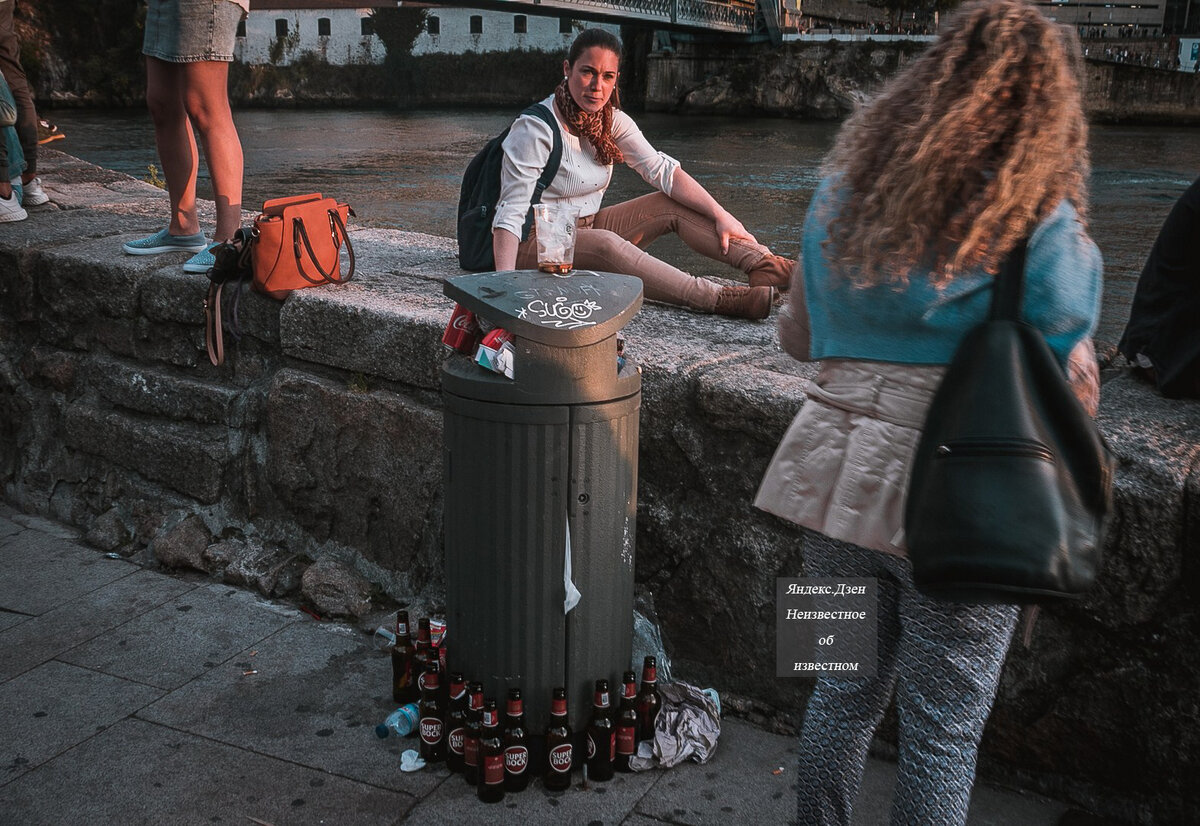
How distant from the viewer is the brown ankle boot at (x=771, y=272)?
12.4 feet

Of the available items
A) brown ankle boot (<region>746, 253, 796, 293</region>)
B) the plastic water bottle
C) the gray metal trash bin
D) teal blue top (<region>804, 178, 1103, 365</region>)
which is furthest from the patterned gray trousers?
brown ankle boot (<region>746, 253, 796, 293</region>)

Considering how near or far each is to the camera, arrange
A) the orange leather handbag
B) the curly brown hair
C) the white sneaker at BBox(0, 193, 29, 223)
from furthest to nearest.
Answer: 1. the white sneaker at BBox(0, 193, 29, 223)
2. the orange leather handbag
3. the curly brown hair

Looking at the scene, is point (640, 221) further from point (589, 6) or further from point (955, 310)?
point (589, 6)

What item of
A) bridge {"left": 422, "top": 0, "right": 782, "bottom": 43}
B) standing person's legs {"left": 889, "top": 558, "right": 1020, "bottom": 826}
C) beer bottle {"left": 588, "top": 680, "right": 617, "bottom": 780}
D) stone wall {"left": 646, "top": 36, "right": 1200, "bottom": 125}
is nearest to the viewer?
standing person's legs {"left": 889, "top": 558, "right": 1020, "bottom": 826}

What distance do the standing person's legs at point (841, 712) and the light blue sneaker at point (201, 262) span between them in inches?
102

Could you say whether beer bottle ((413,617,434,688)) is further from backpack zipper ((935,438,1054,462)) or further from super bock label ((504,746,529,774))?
backpack zipper ((935,438,1054,462))

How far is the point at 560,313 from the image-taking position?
2.37 meters

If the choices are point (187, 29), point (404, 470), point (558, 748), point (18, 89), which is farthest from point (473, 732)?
point (18, 89)

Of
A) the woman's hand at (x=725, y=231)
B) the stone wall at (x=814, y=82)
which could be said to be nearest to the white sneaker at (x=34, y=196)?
the woman's hand at (x=725, y=231)

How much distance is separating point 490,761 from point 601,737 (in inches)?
9.7

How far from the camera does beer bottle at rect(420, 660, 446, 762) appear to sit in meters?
2.60

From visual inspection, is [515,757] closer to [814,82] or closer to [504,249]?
[504,249]

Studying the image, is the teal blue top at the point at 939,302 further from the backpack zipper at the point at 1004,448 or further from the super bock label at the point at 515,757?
the super bock label at the point at 515,757

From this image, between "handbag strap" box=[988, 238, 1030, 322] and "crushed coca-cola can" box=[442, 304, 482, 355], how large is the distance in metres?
1.25
